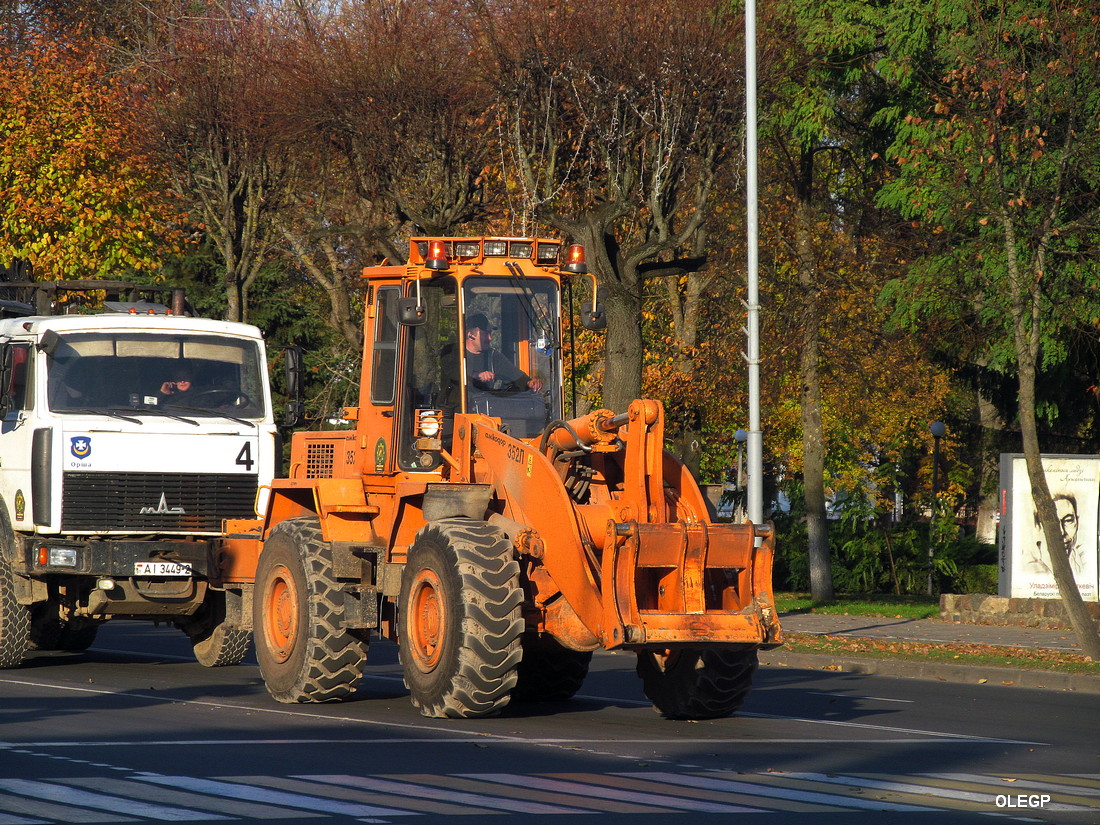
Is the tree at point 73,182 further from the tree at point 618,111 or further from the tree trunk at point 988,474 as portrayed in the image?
the tree trunk at point 988,474

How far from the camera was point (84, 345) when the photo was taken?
54.2ft

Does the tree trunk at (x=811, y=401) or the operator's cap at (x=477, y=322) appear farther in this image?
the tree trunk at (x=811, y=401)

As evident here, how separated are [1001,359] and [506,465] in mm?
15724

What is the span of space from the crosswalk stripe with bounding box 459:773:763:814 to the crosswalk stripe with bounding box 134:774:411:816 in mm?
1145

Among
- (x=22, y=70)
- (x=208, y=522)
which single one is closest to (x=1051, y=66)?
(x=208, y=522)

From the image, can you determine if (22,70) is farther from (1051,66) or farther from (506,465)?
(506,465)

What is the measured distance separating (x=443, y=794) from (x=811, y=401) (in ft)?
76.9

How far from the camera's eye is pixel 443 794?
29.6ft

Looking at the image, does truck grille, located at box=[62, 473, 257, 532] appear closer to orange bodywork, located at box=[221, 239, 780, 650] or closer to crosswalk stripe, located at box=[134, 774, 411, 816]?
orange bodywork, located at box=[221, 239, 780, 650]

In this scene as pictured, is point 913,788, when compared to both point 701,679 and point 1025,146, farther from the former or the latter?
point 1025,146

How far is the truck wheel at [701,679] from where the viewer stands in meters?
12.5

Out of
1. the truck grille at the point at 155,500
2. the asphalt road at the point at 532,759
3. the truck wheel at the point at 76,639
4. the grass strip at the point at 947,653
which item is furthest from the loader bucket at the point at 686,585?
the truck wheel at the point at 76,639

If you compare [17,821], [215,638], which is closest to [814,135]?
[215,638]

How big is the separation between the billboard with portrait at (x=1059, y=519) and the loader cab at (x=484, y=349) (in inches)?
498
